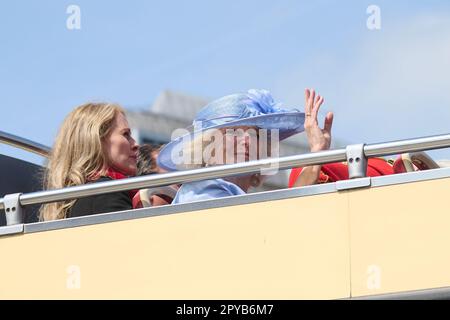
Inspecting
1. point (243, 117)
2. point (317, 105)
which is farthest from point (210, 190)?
point (317, 105)

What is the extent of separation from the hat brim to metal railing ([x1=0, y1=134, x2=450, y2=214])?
32cm

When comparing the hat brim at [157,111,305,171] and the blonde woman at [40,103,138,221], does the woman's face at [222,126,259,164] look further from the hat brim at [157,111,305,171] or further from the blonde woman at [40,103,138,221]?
the blonde woman at [40,103,138,221]

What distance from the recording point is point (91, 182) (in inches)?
237

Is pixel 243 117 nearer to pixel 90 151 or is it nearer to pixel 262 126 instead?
pixel 262 126

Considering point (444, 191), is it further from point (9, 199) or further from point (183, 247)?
point (9, 199)

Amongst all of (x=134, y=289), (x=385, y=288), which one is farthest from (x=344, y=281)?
(x=134, y=289)

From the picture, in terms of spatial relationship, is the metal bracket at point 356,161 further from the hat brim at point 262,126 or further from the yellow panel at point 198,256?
the hat brim at point 262,126

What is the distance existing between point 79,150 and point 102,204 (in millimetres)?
387

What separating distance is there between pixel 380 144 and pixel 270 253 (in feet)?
2.02

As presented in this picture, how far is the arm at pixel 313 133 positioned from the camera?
552 cm

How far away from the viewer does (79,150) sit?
20.2 feet

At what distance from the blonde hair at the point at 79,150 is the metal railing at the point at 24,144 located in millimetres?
895

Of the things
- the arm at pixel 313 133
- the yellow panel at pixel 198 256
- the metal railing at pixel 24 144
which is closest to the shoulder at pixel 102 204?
the yellow panel at pixel 198 256

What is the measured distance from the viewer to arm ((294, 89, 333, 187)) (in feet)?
18.1
